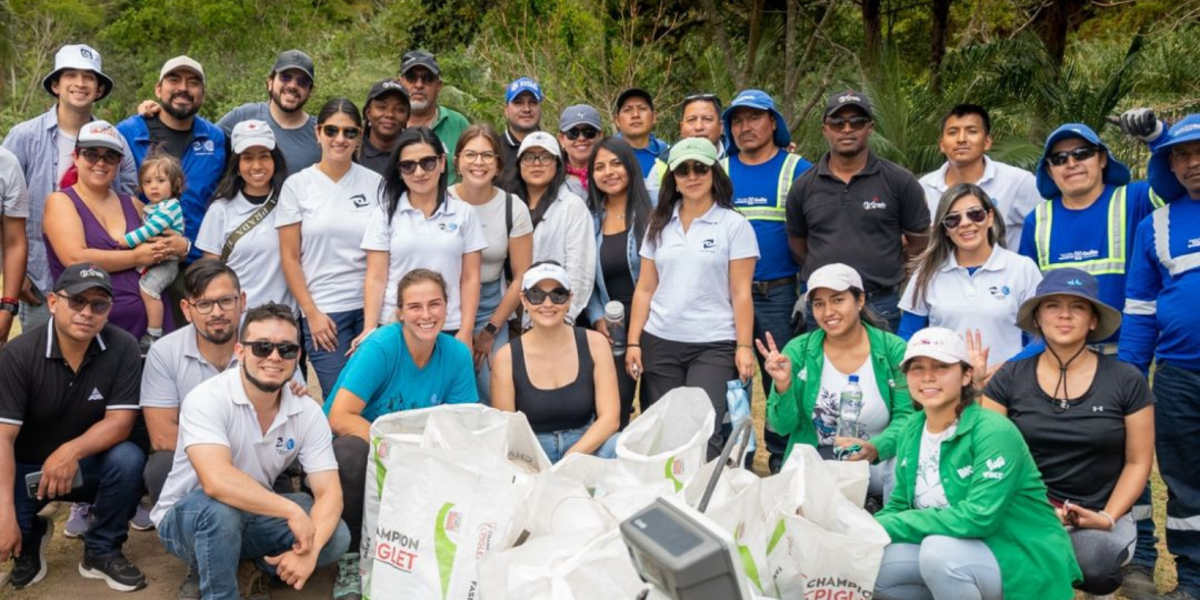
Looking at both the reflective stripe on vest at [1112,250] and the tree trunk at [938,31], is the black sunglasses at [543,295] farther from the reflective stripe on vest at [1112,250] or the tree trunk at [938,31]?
the tree trunk at [938,31]

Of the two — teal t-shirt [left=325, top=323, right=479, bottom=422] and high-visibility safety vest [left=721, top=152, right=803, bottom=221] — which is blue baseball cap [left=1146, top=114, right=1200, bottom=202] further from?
teal t-shirt [left=325, top=323, right=479, bottom=422]

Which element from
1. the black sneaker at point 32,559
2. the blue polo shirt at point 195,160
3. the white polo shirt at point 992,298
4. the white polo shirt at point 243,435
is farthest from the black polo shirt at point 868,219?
the black sneaker at point 32,559

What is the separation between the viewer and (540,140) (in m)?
5.88

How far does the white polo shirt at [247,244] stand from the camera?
5.66 metres

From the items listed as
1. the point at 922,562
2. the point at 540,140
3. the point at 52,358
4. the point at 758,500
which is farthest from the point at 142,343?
the point at 922,562

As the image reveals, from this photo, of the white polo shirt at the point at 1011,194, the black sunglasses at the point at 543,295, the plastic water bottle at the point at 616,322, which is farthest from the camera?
the plastic water bottle at the point at 616,322

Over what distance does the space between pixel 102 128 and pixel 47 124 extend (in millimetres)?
676

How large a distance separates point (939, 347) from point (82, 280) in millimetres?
3626

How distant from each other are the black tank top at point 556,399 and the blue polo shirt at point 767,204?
4.07 feet

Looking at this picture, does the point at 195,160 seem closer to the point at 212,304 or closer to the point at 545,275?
the point at 212,304

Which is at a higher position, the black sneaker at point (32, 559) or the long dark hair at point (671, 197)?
the long dark hair at point (671, 197)

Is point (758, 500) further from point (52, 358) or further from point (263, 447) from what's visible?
point (52, 358)

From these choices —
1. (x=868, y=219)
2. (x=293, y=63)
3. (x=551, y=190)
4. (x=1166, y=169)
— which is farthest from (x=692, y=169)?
(x=293, y=63)

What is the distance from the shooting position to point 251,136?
5637 millimetres
